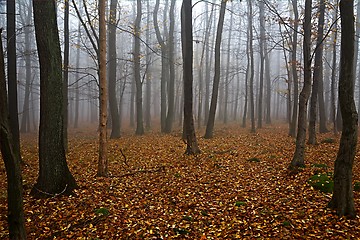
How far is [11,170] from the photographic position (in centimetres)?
393

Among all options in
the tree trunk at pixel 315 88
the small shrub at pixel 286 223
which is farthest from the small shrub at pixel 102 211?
the tree trunk at pixel 315 88

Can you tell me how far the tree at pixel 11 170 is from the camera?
3.81 m

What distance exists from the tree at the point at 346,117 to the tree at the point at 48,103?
6.54 meters

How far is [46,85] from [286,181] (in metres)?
7.30

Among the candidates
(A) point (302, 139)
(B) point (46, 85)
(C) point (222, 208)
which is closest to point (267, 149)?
(A) point (302, 139)

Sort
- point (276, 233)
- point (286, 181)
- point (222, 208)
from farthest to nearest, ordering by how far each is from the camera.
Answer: point (286, 181) < point (222, 208) < point (276, 233)

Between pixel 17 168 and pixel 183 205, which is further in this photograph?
pixel 183 205

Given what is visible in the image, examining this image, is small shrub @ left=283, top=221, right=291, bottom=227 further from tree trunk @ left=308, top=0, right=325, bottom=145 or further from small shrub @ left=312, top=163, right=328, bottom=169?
tree trunk @ left=308, top=0, right=325, bottom=145

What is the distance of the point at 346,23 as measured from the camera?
526cm

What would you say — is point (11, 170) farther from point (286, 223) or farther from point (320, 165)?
point (320, 165)

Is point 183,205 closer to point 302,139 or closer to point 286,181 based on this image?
point 286,181

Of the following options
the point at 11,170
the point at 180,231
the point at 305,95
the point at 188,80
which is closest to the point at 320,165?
the point at 305,95

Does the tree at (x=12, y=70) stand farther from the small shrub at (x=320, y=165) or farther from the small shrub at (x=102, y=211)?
the small shrub at (x=320, y=165)

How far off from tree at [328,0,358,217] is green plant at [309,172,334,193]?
1.23 metres
